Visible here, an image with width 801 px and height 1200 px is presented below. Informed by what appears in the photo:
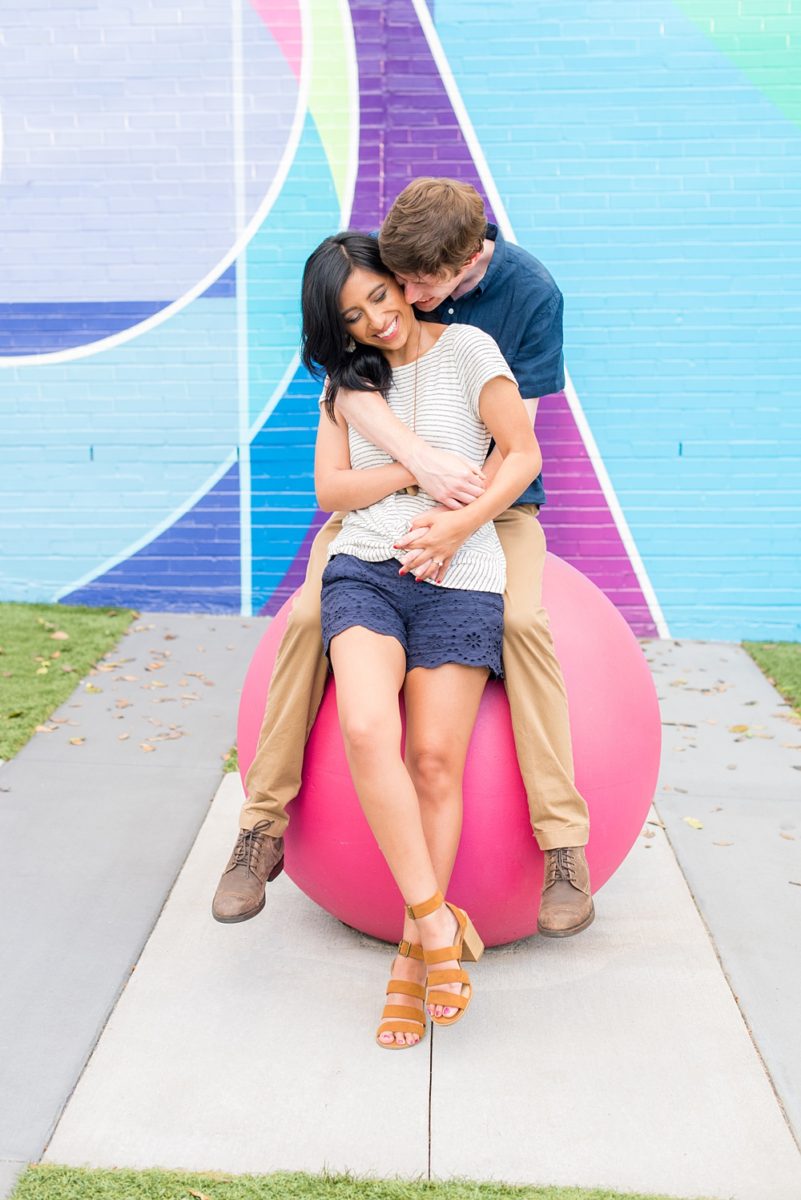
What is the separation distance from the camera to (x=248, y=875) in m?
2.92

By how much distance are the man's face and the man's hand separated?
0.39 m

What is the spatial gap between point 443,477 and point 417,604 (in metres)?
0.33

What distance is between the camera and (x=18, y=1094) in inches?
101

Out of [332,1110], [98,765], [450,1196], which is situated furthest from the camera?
[98,765]

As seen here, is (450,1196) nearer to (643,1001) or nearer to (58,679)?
(643,1001)

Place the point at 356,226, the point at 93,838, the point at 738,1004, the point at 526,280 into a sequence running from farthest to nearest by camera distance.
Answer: the point at 356,226 < the point at 93,838 < the point at 526,280 < the point at 738,1004

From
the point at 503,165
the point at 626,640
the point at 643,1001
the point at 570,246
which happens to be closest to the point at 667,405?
the point at 570,246

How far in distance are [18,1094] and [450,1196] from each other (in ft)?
3.18

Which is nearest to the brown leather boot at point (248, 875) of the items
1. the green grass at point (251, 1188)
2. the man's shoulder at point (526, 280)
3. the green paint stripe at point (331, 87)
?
the green grass at point (251, 1188)

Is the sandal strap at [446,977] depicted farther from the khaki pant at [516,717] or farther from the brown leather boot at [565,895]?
the khaki pant at [516,717]

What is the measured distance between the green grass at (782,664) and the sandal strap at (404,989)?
2806 mm

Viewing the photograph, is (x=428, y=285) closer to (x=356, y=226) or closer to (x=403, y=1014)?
(x=403, y=1014)

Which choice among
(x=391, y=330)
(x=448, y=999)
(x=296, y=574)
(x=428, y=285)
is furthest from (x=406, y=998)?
(x=296, y=574)

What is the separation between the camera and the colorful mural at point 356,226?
18.7 ft
